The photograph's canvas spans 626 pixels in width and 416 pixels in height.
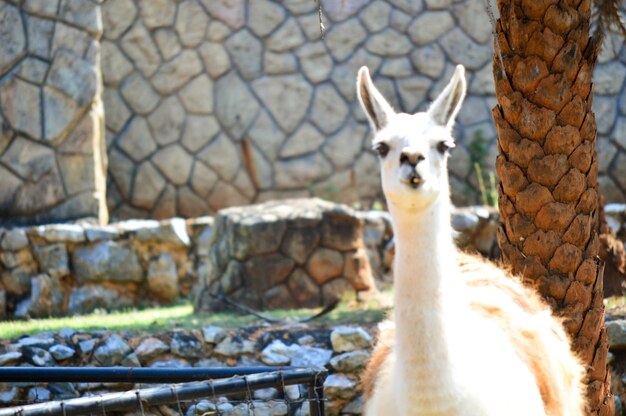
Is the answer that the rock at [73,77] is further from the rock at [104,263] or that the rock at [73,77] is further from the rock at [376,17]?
the rock at [376,17]

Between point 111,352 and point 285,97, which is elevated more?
point 285,97

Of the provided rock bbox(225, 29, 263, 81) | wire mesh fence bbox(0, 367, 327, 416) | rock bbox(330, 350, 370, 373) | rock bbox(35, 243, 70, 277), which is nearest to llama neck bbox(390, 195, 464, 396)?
wire mesh fence bbox(0, 367, 327, 416)

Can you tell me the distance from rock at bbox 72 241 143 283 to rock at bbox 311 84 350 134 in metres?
3.24

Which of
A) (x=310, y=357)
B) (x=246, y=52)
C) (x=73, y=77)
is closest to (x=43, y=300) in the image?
(x=73, y=77)

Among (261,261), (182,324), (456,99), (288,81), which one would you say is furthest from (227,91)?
(456,99)

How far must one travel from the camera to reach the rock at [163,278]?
8953 millimetres

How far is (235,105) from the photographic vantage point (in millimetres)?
11211

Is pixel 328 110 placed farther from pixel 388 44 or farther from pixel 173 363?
pixel 173 363

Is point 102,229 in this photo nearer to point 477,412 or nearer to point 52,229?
point 52,229

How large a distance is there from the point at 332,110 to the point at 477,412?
325 inches

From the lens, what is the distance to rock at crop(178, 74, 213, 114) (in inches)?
440

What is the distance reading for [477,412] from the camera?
325 centimetres

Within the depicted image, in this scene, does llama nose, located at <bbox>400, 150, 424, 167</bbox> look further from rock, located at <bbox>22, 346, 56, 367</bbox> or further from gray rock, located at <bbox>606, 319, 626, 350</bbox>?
rock, located at <bbox>22, 346, 56, 367</bbox>

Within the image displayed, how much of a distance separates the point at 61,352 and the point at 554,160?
303cm
